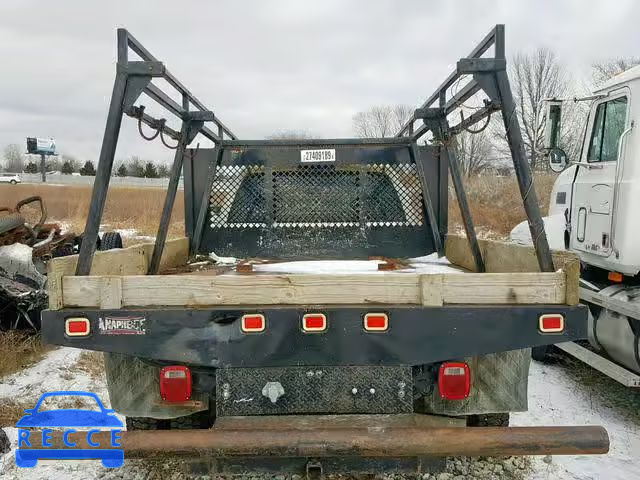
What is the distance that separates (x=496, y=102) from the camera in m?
2.74

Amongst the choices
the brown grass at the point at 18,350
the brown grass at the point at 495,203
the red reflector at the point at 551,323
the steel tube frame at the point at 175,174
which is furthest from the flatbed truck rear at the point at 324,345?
the brown grass at the point at 495,203

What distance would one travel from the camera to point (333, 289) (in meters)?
2.40

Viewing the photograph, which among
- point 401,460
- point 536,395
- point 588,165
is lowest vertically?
point 536,395

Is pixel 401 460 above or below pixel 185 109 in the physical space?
below

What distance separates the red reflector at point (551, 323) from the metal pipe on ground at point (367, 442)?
41 centimetres

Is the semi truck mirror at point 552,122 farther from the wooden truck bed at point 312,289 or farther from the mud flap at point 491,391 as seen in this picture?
the wooden truck bed at point 312,289

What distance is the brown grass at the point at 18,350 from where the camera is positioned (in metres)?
5.14

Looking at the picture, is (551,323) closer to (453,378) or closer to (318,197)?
(453,378)

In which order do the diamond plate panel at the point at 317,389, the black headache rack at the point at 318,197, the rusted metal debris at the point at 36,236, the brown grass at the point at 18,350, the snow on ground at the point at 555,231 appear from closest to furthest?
the diamond plate panel at the point at 317,389, the black headache rack at the point at 318,197, the brown grass at the point at 18,350, the snow on ground at the point at 555,231, the rusted metal debris at the point at 36,236

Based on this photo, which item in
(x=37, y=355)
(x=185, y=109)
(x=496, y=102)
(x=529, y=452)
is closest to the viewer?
(x=529, y=452)

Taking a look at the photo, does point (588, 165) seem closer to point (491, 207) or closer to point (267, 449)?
point (267, 449)

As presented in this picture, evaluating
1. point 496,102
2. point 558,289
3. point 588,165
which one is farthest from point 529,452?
point 588,165

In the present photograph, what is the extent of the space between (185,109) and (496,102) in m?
2.19

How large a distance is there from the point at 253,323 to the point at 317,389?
0.47 meters
